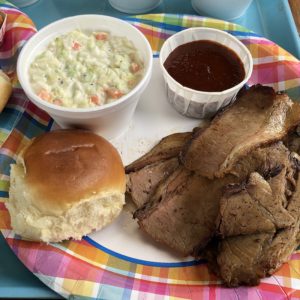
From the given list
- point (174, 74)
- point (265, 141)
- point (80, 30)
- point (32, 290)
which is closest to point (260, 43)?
point (174, 74)

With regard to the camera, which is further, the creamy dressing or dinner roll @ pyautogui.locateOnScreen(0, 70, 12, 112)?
dinner roll @ pyautogui.locateOnScreen(0, 70, 12, 112)

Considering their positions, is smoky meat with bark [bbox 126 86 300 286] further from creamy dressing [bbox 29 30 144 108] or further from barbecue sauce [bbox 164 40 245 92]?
creamy dressing [bbox 29 30 144 108]

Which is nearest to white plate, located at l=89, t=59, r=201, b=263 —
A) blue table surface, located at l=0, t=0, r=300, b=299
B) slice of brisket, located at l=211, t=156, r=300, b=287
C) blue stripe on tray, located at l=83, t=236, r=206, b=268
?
blue stripe on tray, located at l=83, t=236, r=206, b=268

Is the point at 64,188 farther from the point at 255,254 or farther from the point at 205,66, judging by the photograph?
the point at 205,66

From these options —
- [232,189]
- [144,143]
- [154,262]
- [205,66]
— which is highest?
[205,66]

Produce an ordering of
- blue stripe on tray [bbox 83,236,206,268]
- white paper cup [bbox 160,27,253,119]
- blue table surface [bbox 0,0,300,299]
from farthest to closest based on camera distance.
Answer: blue table surface [bbox 0,0,300,299]
white paper cup [bbox 160,27,253,119]
blue stripe on tray [bbox 83,236,206,268]

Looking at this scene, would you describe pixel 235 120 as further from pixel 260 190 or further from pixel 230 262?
pixel 230 262

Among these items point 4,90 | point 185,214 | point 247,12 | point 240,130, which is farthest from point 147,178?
point 247,12
